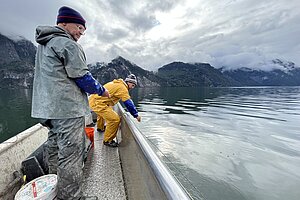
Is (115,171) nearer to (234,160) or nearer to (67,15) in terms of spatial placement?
(67,15)

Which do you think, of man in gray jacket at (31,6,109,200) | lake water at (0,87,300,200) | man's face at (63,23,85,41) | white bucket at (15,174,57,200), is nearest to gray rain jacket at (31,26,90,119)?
man in gray jacket at (31,6,109,200)

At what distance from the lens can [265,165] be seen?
21.0 ft

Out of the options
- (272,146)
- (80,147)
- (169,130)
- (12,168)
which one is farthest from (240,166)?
(12,168)

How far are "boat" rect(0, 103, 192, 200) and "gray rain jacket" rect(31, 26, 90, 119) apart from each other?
2.90 ft

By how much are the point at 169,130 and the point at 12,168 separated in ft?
29.6

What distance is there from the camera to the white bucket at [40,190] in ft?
6.37

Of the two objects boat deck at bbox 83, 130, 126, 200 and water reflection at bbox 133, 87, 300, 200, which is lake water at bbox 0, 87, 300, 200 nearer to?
water reflection at bbox 133, 87, 300, 200

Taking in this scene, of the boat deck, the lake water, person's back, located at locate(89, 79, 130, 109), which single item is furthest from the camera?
the lake water

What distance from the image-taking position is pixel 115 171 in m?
3.21

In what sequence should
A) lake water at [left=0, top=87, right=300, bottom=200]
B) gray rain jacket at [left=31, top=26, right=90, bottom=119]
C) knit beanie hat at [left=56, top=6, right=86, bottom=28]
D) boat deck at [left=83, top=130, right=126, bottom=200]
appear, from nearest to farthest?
1. gray rain jacket at [left=31, top=26, right=90, bottom=119]
2. knit beanie hat at [left=56, top=6, right=86, bottom=28]
3. boat deck at [left=83, top=130, right=126, bottom=200]
4. lake water at [left=0, top=87, right=300, bottom=200]

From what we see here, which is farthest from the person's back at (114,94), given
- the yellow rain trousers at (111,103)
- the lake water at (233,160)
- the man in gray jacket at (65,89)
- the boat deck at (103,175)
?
the lake water at (233,160)

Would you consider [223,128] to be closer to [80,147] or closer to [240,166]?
[240,166]

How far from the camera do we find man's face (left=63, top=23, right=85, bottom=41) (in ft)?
6.81

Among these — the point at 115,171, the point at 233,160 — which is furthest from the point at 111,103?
the point at 233,160
